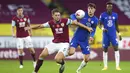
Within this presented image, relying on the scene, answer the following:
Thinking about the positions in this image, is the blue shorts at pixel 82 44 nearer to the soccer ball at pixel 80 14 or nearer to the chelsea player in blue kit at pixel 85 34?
the chelsea player in blue kit at pixel 85 34

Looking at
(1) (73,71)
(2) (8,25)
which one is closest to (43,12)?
(2) (8,25)

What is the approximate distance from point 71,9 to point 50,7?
1347 mm

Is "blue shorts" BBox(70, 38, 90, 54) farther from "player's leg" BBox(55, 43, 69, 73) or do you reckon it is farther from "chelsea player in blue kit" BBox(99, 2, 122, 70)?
"chelsea player in blue kit" BBox(99, 2, 122, 70)

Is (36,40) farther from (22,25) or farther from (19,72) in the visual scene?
(19,72)

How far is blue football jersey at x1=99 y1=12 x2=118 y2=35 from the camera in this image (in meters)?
18.6

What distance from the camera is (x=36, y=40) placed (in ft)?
87.8

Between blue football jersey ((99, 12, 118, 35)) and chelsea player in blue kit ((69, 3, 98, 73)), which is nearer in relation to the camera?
chelsea player in blue kit ((69, 3, 98, 73))

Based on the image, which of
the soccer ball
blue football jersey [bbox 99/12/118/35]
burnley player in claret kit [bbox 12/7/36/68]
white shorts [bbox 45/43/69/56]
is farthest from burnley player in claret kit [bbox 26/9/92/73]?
burnley player in claret kit [bbox 12/7/36/68]

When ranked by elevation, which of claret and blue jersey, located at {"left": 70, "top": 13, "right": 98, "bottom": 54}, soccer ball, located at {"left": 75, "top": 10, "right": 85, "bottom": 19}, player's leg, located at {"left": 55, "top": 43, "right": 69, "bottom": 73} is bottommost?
player's leg, located at {"left": 55, "top": 43, "right": 69, "bottom": 73}

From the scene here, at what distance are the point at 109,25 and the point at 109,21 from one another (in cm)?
16

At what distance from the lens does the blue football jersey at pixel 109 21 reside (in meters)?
18.6

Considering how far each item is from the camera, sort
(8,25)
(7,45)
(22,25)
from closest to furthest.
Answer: (22,25) → (7,45) → (8,25)

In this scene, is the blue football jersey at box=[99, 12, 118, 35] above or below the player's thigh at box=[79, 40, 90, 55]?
above

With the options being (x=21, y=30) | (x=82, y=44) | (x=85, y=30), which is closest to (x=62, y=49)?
(x=82, y=44)
